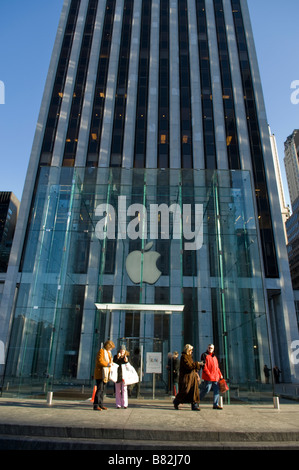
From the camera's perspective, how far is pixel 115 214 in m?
14.8

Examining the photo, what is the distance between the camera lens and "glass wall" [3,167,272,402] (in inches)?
476

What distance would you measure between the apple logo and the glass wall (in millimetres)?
45

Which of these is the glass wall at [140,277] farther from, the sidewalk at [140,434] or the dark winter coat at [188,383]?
the sidewalk at [140,434]

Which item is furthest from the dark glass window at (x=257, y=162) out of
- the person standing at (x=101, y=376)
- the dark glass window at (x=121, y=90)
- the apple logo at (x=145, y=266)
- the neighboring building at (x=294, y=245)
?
the neighboring building at (x=294, y=245)

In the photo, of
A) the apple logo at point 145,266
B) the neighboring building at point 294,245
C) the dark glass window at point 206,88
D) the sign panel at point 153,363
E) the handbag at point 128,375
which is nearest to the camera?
the handbag at point 128,375

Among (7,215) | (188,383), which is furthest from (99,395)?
(7,215)

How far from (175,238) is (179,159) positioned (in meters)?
19.2

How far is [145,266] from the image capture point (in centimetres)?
1391

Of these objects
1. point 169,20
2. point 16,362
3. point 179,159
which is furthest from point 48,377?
point 169,20

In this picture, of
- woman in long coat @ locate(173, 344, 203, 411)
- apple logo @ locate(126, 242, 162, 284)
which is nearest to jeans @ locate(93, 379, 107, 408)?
woman in long coat @ locate(173, 344, 203, 411)

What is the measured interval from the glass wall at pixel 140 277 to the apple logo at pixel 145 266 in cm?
5

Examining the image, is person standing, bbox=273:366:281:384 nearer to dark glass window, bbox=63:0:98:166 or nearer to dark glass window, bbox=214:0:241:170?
dark glass window, bbox=214:0:241:170

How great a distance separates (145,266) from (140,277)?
525mm

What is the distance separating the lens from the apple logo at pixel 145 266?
45.1ft
